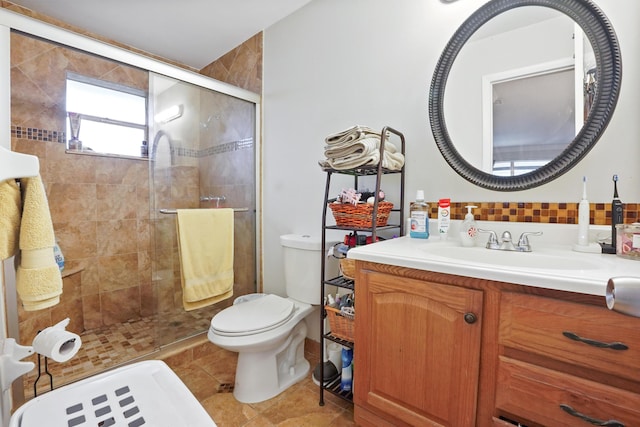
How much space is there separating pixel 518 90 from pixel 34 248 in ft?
5.25

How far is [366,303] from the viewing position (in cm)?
106

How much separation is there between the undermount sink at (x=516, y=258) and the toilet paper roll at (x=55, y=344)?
1.13m

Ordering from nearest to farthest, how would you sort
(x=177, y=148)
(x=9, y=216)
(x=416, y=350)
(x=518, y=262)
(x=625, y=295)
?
(x=625, y=295), (x=9, y=216), (x=416, y=350), (x=518, y=262), (x=177, y=148)

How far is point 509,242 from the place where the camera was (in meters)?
1.11

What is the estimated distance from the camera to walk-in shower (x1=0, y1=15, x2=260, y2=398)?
1.83m

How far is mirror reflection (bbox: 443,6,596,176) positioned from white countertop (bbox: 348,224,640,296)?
31cm

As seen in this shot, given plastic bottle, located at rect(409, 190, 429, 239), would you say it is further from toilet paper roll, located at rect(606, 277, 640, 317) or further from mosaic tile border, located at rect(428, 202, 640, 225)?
toilet paper roll, located at rect(606, 277, 640, 317)

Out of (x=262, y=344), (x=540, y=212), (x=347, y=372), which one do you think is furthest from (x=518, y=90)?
(x=262, y=344)

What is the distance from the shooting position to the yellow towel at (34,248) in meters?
0.65

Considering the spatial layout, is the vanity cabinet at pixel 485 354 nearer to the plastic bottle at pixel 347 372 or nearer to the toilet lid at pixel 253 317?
the plastic bottle at pixel 347 372

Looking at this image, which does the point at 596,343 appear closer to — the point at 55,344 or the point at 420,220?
the point at 420,220

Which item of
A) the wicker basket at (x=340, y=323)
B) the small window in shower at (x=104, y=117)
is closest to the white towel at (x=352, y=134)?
the wicker basket at (x=340, y=323)

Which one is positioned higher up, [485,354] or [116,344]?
[485,354]

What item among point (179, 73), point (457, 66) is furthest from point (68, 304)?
point (457, 66)
